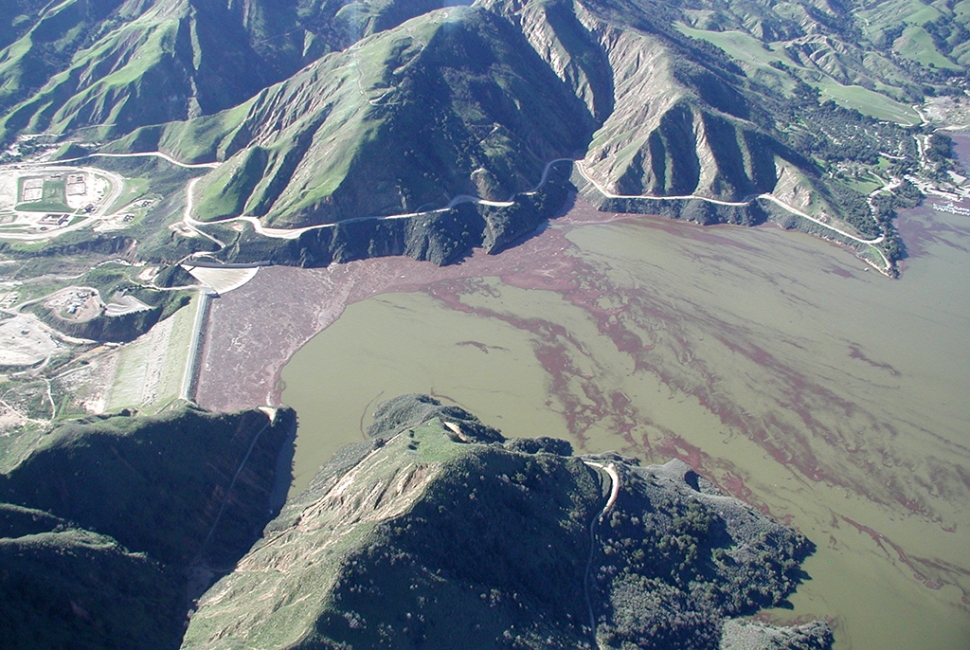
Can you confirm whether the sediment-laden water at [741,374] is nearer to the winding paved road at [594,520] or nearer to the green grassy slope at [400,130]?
the winding paved road at [594,520]

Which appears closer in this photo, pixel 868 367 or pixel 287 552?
pixel 287 552

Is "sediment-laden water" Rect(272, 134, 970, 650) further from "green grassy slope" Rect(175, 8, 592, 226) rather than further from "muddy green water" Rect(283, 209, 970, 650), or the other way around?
"green grassy slope" Rect(175, 8, 592, 226)

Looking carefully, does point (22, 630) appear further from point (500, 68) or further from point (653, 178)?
point (500, 68)

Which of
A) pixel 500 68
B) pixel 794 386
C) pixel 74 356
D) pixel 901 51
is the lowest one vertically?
pixel 74 356

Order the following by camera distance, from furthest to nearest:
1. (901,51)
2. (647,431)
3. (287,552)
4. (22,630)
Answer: (901,51) < (647,431) < (287,552) < (22,630)

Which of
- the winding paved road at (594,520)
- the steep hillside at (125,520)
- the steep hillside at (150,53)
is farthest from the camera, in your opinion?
the steep hillside at (150,53)

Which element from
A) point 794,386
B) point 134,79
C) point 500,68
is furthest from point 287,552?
point 134,79

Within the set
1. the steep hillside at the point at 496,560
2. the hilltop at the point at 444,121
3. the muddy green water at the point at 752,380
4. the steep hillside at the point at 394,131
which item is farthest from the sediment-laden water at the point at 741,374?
the steep hillside at the point at 394,131
